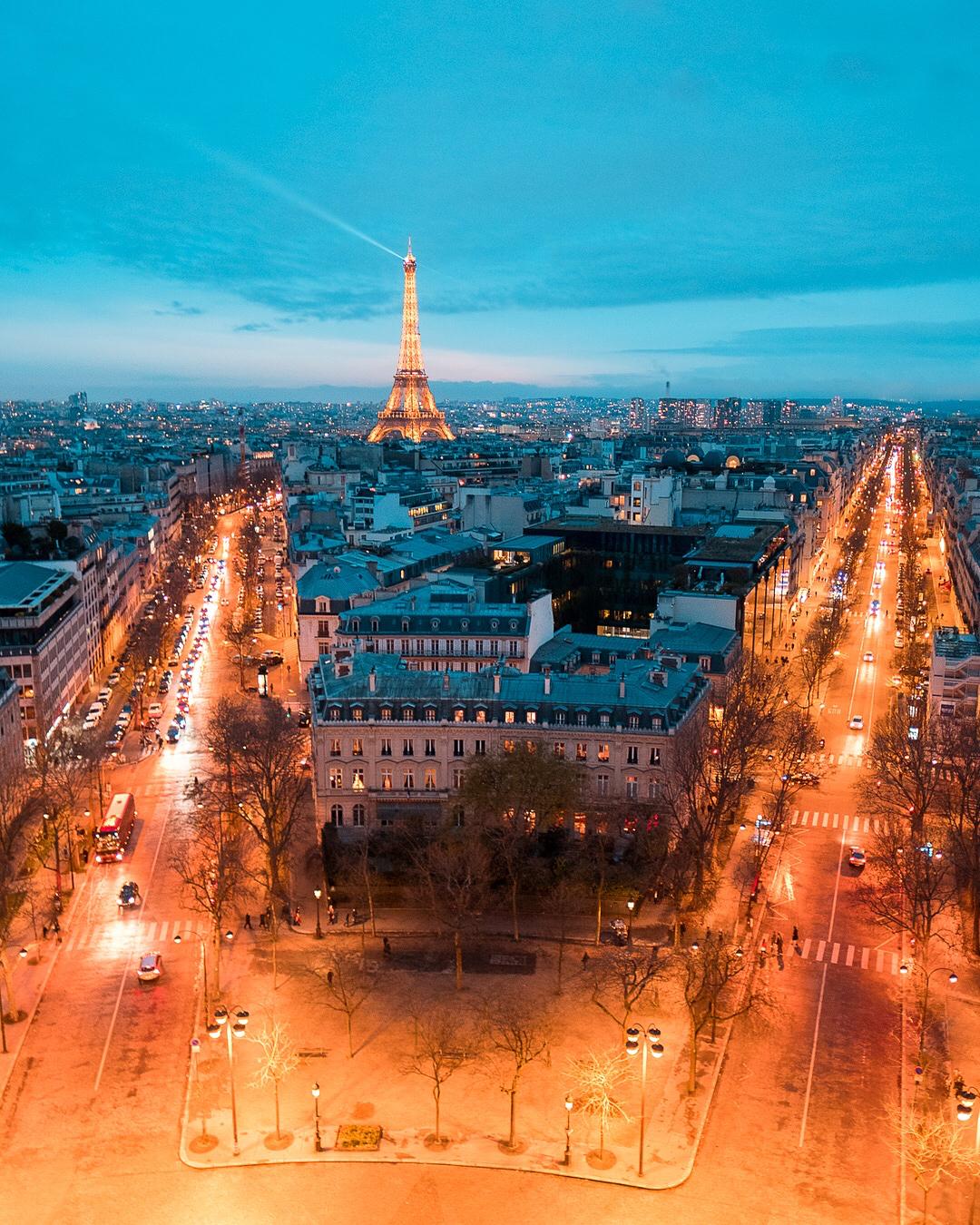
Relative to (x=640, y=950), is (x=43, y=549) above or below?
above

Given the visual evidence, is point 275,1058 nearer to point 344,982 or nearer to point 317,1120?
point 317,1120

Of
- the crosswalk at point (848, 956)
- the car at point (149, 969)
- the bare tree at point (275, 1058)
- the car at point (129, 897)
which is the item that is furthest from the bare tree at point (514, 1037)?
the car at point (129, 897)

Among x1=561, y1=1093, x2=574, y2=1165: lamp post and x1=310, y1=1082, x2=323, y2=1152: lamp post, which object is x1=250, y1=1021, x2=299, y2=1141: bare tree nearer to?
x1=310, y1=1082, x2=323, y2=1152: lamp post

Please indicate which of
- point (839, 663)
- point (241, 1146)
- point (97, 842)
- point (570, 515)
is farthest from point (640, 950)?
point (570, 515)

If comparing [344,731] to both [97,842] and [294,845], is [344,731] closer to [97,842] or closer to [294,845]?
[294,845]

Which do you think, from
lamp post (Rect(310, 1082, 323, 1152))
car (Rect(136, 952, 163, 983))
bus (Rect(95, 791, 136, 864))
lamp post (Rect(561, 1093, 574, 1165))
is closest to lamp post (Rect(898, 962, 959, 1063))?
lamp post (Rect(561, 1093, 574, 1165))

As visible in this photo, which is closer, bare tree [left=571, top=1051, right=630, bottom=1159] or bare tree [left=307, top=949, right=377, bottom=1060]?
bare tree [left=571, top=1051, right=630, bottom=1159]

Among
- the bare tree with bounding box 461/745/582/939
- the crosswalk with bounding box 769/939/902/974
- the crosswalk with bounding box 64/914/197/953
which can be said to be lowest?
the crosswalk with bounding box 769/939/902/974

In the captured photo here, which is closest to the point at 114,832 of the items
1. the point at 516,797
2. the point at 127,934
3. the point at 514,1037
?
the point at 127,934
